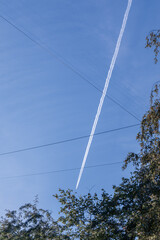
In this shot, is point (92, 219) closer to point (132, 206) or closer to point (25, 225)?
point (132, 206)

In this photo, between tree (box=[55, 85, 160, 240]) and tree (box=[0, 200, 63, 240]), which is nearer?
tree (box=[55, 85, 160, 240])

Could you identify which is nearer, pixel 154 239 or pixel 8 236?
pixel 154 239

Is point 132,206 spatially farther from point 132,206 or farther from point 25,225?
point 25,225

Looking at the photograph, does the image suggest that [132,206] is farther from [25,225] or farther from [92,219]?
[25,225]

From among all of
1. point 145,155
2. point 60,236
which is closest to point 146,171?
point 145,155

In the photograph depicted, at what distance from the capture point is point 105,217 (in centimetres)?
1379

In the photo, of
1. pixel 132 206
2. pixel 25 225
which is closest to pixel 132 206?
pixel 132 206

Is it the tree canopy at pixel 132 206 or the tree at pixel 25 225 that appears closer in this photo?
the tree canopy at pixel 132 206

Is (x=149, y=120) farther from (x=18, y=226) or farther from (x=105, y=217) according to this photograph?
(x=18, y=226)

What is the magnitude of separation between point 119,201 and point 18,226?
21815 mm

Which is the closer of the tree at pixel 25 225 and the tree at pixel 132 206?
the tree at pixel 132 206

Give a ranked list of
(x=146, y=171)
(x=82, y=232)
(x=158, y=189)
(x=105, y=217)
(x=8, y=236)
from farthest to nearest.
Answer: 1. (x=8, y=236)
2. (x=105, y=217)
3. (x=82, y=232)
4. (x=158, y=189)
5. (x=146, y=171)

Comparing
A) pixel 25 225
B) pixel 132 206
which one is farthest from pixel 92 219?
pixel 25 225

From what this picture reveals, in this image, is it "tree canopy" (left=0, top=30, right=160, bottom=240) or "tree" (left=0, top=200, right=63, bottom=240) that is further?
"tree" (left=0, top=200, right=63, bottom=240)
